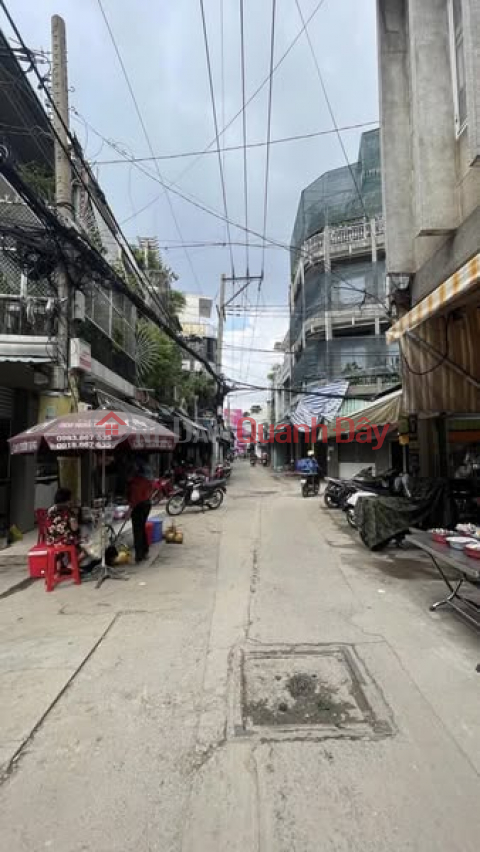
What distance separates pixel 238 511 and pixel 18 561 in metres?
6.98

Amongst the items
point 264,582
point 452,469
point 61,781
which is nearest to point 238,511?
point 452,469

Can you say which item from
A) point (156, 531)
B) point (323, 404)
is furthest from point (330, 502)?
point (323, 404)

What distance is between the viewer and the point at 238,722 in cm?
267

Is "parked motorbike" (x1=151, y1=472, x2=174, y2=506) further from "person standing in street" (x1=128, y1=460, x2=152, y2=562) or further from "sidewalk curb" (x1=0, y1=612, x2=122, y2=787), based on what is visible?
"sidewalk curb" (x1=0, y1=612, x2=122, y2=787)

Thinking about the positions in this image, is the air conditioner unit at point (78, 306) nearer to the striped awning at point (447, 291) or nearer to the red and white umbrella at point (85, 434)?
the red and white umbrella at point (85, 434)

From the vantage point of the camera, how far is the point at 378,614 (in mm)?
4492

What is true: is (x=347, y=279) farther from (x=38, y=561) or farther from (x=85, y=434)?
(x=38, y=561)

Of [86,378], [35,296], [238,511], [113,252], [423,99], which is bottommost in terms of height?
[238,511]

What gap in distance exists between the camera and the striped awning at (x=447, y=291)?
3881 millimetres

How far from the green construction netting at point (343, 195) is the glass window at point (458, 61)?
53.3 ft

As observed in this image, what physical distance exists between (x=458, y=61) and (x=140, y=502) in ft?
24.6

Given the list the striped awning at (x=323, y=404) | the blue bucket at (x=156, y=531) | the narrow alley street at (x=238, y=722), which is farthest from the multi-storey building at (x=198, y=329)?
the narrow alley street at (x=238, y=722)

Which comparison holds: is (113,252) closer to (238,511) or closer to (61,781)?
(238,511)

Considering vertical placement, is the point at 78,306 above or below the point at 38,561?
above
